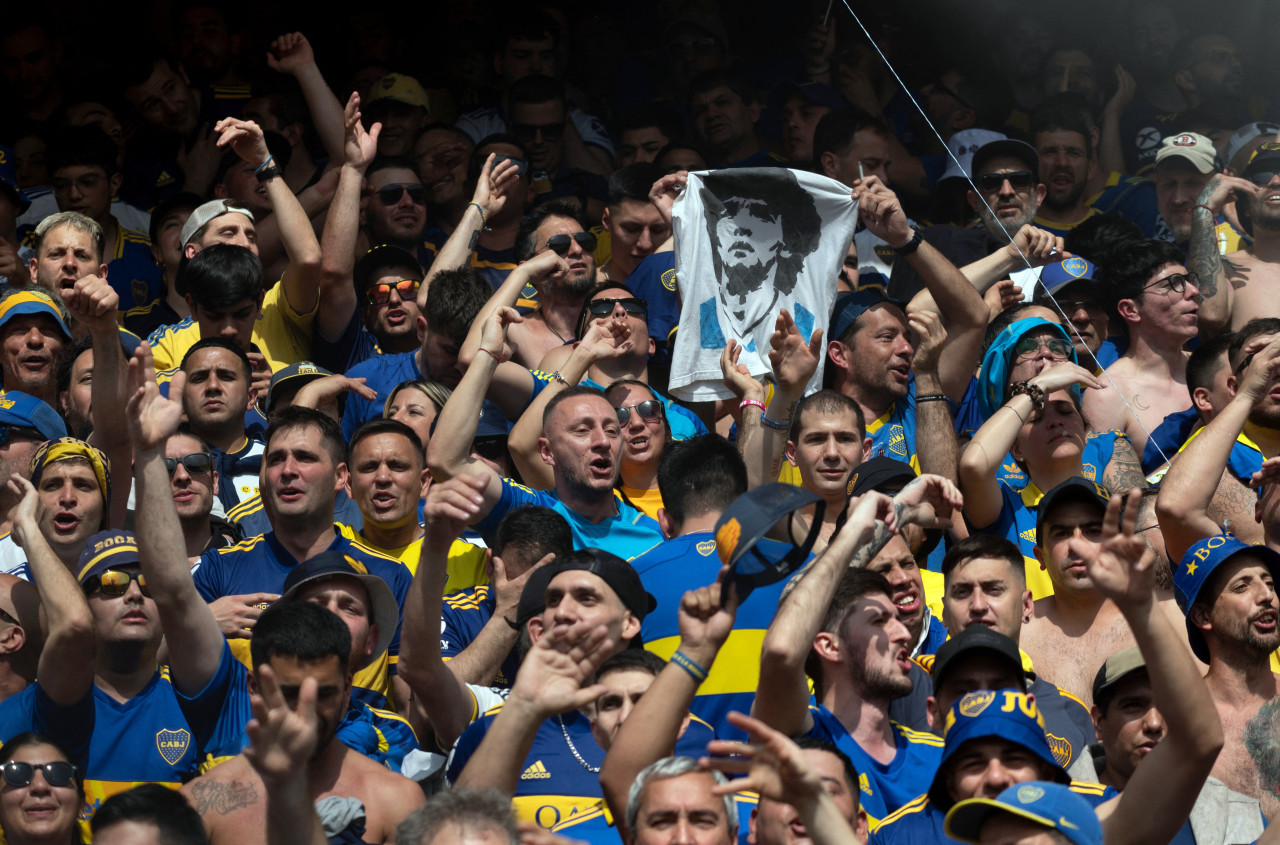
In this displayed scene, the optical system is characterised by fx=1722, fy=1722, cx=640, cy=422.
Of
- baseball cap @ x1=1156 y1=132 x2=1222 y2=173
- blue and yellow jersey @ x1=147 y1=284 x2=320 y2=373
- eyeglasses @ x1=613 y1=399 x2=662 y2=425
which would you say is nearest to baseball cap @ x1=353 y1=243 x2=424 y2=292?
blue and yellow jersey @ x1=147 y1=284 x2=320 y2=373

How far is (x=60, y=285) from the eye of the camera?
830 cm

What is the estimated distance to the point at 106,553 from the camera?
6.05 m

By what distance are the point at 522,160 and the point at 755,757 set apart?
5.83m

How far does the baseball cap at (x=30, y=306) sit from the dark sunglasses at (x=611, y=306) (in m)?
2.47

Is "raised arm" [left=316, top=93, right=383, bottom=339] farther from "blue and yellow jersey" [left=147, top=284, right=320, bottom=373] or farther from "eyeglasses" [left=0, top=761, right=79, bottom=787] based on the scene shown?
"eyeglasses" [left=0, top=761, right=79, bottom=787]

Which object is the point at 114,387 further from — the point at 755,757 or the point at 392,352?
the point at 755,757

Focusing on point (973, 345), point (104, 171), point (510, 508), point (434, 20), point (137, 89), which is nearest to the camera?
point (510, 508)

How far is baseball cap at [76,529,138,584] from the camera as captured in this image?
598 centimetres

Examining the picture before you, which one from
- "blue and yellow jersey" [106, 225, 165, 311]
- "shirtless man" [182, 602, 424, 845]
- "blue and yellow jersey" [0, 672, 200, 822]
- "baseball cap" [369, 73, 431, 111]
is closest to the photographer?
"shirtless man" [182, 602, 424, 845]

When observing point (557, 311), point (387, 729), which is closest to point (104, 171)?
point (557, 311)

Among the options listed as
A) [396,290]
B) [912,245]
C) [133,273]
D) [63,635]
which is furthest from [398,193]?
[63,635]

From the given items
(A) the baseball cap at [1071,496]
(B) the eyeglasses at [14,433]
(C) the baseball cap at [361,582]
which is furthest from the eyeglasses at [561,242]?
(A) the baseball cap at [1071,496]

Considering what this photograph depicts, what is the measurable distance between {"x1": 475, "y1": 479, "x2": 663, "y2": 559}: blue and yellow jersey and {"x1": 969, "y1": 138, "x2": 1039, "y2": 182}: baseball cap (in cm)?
341

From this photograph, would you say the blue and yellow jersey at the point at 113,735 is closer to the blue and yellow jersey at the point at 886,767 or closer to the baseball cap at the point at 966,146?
the blue and yellow jersey at the point at 886,767
